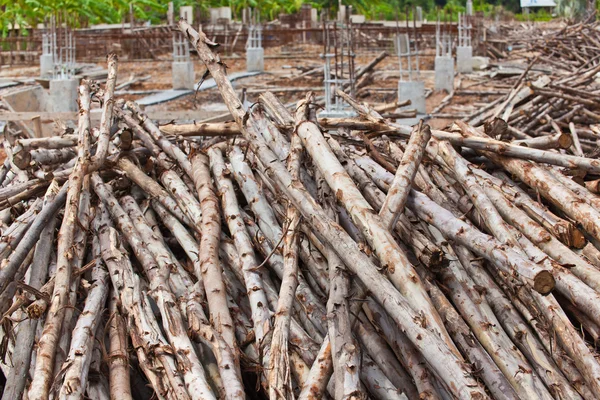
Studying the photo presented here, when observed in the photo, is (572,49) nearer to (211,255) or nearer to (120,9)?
(211,255)

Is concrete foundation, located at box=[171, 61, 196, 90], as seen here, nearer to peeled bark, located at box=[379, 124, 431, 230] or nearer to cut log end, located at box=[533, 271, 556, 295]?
peeled bark, located at box=[379, 124, 431, 230]

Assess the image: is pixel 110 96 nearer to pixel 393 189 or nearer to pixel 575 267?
pixel 393 189

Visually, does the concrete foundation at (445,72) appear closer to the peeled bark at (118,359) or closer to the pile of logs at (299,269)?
the pile of logs at (299,269)

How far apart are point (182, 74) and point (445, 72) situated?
6.67 m

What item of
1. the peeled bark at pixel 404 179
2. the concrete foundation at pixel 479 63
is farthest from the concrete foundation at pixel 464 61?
the peeled bark at pixel 404 179

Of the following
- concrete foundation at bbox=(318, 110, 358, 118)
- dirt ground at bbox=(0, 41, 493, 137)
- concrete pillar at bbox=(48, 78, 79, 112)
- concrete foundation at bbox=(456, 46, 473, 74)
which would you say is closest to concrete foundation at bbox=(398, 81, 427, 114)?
dirt ground at bbox=(0, 41, 493, 137)

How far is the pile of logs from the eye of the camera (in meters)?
2.80

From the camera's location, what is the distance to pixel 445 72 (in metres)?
17.9

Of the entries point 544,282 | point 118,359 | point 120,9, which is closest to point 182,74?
point 118,359

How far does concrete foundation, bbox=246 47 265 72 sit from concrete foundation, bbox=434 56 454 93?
7.20m

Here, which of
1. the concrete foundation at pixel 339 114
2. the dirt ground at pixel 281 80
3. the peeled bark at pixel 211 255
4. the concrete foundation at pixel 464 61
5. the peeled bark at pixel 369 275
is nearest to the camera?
the peeled bark at pixel 369 275

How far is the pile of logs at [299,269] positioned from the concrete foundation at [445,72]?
545 inches

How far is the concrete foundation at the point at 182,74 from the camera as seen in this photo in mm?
18906

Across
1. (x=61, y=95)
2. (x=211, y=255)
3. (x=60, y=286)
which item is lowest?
(x=60, y=286)
